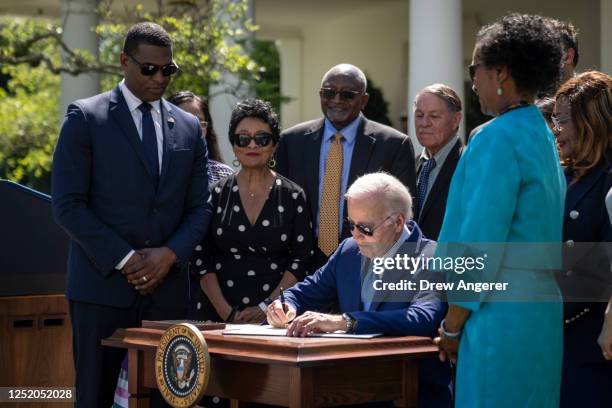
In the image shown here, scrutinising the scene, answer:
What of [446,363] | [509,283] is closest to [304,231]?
[446,363]

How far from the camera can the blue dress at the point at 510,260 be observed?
3721 mm

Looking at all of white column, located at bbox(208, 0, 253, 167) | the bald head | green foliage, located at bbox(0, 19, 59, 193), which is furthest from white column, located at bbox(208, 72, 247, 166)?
the bald head

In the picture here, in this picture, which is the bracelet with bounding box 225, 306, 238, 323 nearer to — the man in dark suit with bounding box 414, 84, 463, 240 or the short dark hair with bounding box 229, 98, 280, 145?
the short dark hair with bounding box 229, 98, 280, 145

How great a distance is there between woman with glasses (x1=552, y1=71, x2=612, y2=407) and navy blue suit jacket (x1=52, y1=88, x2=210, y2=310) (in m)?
1.94

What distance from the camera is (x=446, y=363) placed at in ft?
14.4

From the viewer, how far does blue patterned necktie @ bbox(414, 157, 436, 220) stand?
19.9 feet

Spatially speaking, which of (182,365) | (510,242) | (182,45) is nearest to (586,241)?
(510,242)

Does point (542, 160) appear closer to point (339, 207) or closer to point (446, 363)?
point (446, 363)

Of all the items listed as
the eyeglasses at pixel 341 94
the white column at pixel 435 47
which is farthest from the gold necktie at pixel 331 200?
the white column at pixel 435 47

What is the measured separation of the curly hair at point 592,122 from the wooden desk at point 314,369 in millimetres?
1038

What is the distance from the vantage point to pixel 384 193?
4.54 metres

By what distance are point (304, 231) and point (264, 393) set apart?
1.86 m

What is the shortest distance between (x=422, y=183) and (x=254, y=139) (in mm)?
1063

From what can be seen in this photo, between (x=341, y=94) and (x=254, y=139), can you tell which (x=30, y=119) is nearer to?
(x=341, y=94)
